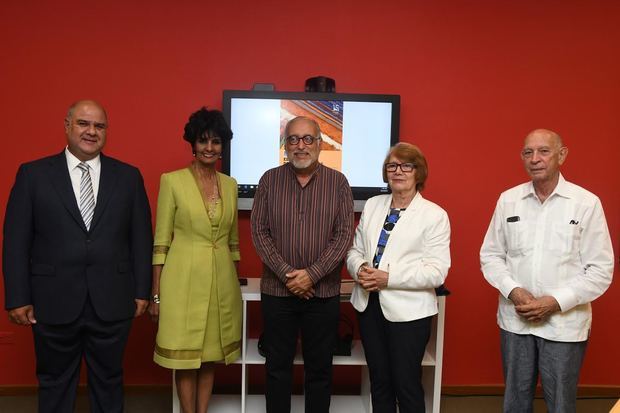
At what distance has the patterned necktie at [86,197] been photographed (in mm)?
2066

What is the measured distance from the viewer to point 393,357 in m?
2.12

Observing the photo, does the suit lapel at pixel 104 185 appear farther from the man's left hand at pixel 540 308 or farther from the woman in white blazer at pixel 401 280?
the man's left hand at pixel 540 308

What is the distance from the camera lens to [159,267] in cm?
232

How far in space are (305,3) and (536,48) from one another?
148 cm

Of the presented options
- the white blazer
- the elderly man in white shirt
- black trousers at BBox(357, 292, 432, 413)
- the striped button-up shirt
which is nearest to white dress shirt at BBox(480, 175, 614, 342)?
the elderly man in white shirt

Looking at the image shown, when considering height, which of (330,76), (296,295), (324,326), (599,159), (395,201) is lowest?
(324,326)

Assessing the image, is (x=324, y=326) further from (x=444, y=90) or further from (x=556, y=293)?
(x=444, y=90)

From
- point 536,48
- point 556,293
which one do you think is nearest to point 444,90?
point 536,48

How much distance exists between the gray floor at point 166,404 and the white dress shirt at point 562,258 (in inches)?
46.1

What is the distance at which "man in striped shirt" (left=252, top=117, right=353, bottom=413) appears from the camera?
2.20 metres

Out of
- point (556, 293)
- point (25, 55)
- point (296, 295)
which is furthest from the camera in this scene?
point (25, 55)

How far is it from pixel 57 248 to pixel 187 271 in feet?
1.80

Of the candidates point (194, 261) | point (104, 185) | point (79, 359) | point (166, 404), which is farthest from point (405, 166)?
point (166, 404)

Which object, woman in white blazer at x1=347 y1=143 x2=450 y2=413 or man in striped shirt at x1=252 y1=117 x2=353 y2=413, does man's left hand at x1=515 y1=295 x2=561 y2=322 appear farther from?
man in striped shirt at x1=252 y1=117 x2=353 y2=413
